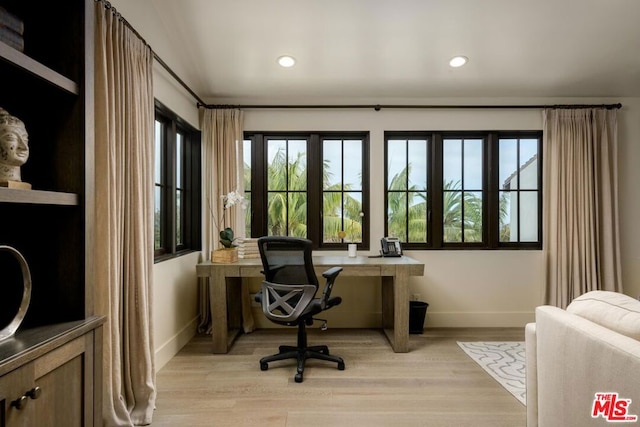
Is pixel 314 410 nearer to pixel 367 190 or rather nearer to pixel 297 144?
pixel 367 190

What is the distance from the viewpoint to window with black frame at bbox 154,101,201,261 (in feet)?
9.34

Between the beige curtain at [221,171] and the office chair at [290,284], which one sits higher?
the beige curtain at [221,171]

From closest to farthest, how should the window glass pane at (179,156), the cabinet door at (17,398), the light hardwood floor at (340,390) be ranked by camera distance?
the cabinet door at (17,398)
the light hardwood floor at (340,390)
the window glass pane at (179,156)

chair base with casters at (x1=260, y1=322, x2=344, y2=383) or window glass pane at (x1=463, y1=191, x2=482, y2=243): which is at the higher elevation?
window glass pane at (x1=463, y1=191, x2=482, y2=243)

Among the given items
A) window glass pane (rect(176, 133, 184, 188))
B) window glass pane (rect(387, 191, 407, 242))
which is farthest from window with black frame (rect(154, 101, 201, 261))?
window glass pane (rect(387, 191, 407, 242))

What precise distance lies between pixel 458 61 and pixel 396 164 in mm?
1156

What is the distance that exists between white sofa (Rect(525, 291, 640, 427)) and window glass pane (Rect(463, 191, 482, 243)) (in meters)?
2.16

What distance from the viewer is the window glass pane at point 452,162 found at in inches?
145

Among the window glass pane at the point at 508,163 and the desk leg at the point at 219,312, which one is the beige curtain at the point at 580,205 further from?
the desk leg at the point at 219,312

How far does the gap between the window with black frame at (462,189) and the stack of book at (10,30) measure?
3.11 m

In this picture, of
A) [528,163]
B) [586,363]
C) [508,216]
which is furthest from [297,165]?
[586,363]

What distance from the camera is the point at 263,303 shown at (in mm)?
2531

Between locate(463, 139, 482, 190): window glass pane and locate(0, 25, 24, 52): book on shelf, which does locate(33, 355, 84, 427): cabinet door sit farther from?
locate(463, 139, 482, 190): window glass pane
